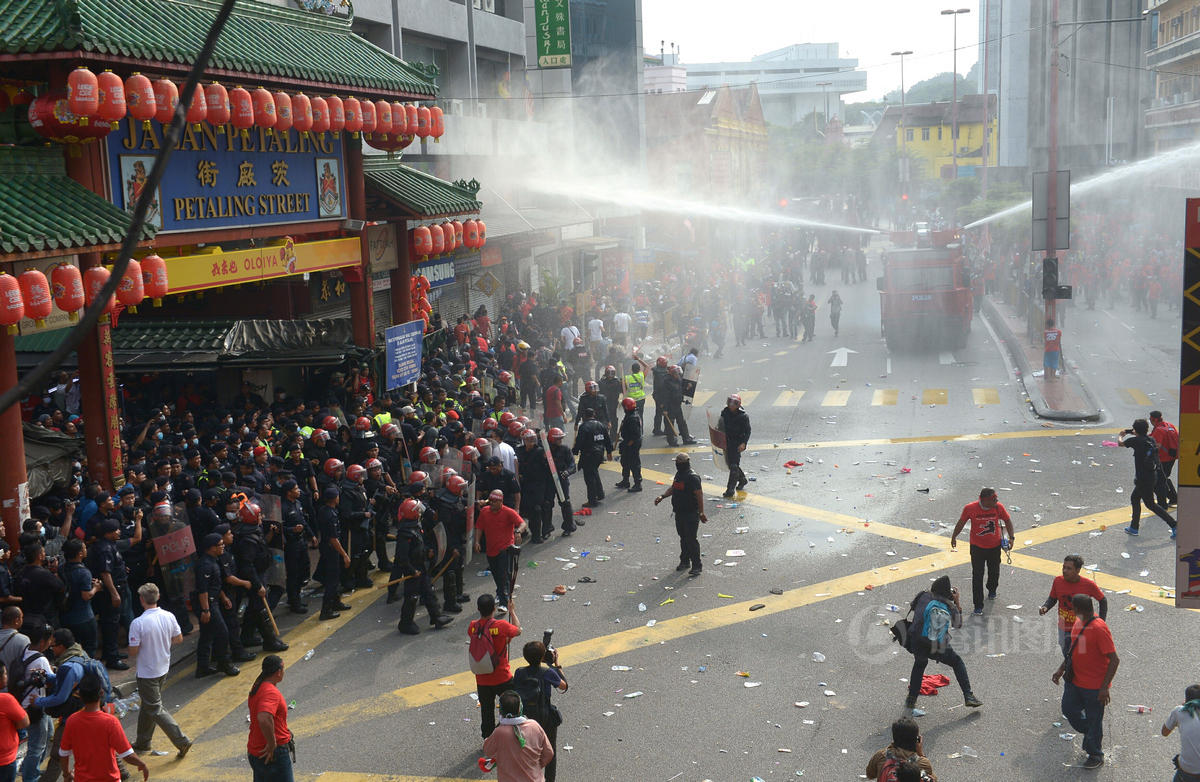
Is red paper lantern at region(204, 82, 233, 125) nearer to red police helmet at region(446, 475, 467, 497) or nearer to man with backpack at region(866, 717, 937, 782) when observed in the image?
red police helmet at region(446, 475, 467, 497)

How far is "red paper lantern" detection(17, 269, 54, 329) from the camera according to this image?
11.0 m

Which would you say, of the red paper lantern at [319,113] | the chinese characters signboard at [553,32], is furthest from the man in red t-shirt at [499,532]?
the chinese characters signboard at [553,32]

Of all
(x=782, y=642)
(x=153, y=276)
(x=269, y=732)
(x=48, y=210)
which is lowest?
(x=782, y=642)

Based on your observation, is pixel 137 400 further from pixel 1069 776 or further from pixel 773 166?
pixel 773 166

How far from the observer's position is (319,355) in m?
17.1

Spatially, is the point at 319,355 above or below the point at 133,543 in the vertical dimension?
above

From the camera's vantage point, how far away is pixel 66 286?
11.4 metres

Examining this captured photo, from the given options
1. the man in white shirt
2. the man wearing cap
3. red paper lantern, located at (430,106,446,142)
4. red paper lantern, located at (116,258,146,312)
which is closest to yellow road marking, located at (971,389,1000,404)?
the man wearing cap

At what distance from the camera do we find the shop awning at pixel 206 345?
53.2 feet

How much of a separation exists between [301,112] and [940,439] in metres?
11.8

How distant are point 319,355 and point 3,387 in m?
6.07

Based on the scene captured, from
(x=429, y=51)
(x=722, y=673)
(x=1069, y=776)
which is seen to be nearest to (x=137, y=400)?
(x=722, y=673)

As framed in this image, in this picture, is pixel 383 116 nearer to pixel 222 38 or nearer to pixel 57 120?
pixel 222 38

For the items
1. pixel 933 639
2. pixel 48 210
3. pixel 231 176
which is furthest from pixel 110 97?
pixel 933 639
